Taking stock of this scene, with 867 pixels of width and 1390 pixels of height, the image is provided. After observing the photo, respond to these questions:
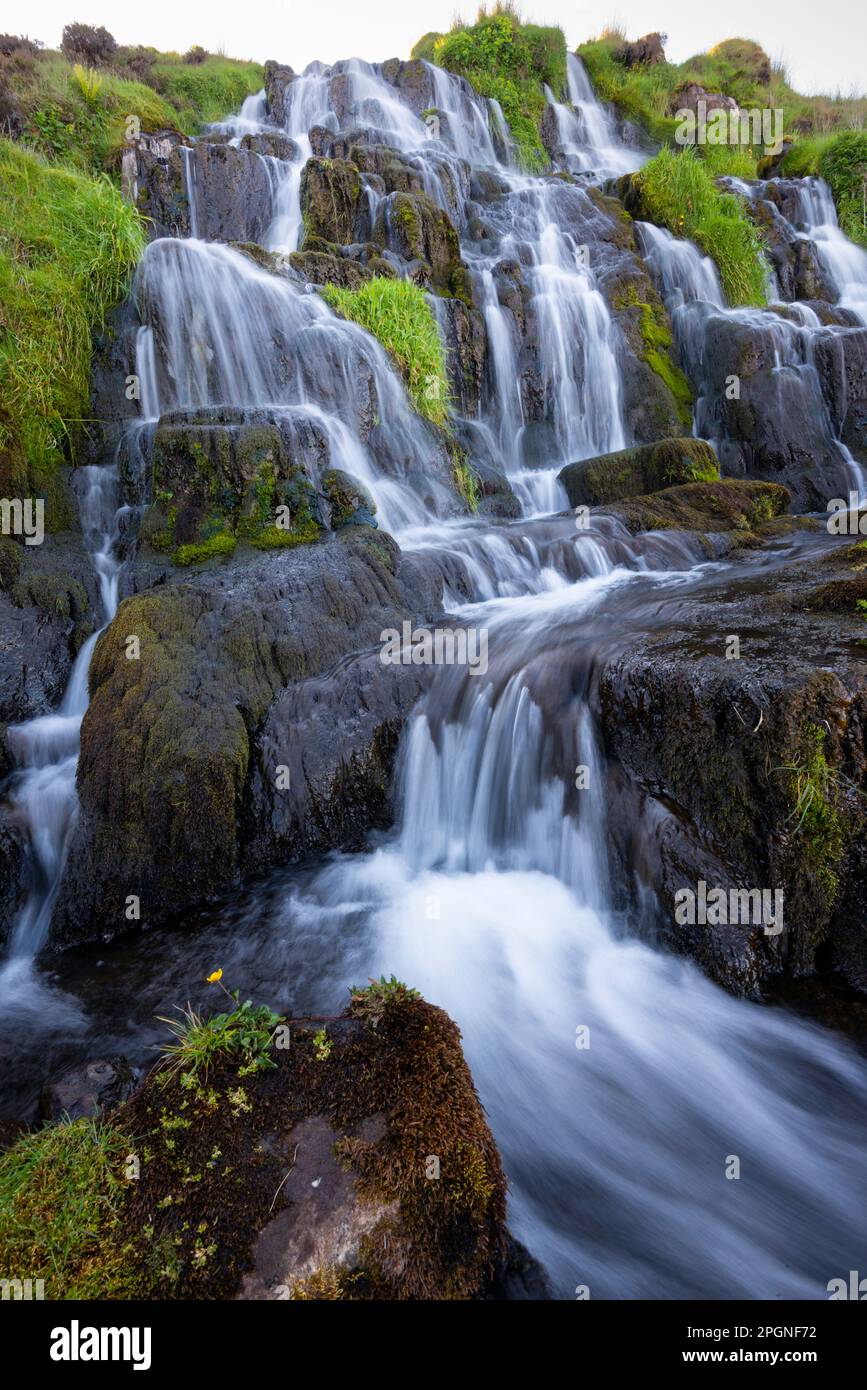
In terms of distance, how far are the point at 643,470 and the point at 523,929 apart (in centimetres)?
772

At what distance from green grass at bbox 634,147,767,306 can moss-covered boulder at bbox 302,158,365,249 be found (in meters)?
6.67

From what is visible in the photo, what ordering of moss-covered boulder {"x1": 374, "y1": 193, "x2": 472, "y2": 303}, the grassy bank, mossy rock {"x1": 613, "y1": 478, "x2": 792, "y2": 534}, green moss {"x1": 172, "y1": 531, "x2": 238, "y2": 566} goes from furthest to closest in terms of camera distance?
1. the grassy bank
2. moss-covered boulder {"x1": 374, "y1": 193, "x2": 472, "y2": 303}
3. mossy rock {"x1": 613, "y1": 478, "x2": 792, "y2": 534}
4. green moss {"x1": 172, "y1": 531, "x2": 238, "y2": 566}

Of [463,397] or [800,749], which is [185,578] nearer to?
[800,749]

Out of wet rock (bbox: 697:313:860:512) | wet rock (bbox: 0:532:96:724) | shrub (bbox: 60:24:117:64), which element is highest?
shrub (bbox: 60:24:117:64)

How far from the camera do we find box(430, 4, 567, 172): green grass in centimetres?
2252

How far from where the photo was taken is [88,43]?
68.7 feet

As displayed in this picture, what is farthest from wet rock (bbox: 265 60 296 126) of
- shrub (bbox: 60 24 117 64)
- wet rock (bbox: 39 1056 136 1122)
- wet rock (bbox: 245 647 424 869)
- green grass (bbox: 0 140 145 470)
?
wet rock (bbox: 39 1056 136 1122)

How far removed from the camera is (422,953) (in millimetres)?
4273

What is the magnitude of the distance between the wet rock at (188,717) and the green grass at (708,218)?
12505 millimetres

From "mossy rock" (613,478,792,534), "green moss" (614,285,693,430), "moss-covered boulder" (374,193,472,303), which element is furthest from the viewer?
"moss-covered boulder" (374,193,472,303)

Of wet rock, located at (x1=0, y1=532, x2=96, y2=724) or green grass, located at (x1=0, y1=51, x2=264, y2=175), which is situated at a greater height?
green grass, located at (x1=0, y1=51, x2=264, y2=175)

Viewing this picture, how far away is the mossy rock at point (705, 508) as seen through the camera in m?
8.58

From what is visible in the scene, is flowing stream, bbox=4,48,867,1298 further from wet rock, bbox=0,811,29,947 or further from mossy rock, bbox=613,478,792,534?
mossy rock, bbox=613,478,792,534

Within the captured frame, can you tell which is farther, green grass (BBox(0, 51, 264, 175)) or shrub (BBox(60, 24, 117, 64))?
shrub (BBox(60, 24, 117, 64))
